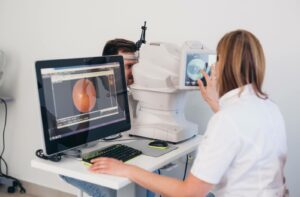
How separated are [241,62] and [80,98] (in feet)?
2.13

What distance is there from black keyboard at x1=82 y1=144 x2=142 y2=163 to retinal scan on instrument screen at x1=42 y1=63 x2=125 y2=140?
0.11m

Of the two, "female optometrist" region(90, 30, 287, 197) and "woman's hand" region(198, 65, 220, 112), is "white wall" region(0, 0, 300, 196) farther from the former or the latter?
"female optometrist" region(90, 30, 287, 197)

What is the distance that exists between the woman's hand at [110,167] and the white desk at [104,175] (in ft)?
0.06

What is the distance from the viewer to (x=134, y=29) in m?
2.41

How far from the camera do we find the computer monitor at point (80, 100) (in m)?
1.40

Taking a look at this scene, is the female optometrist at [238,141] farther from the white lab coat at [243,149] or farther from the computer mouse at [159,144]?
the computer mouse at [159,144]

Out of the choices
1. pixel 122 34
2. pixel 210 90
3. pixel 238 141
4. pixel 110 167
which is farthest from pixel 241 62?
pixel 122 34

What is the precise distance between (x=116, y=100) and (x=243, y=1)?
906 millimetres

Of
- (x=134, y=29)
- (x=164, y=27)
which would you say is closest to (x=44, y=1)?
(x=134, y=29)

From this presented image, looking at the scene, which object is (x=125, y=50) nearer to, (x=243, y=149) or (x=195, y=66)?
(x=195, y=66)

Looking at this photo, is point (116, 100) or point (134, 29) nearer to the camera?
point (116, 100)

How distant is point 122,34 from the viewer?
8.08 ft

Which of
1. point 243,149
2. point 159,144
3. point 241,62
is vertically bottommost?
point 159,144

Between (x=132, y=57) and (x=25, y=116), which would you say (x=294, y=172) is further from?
(x=25, y=116)
